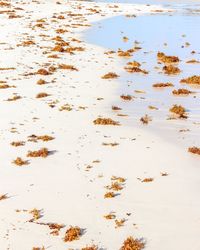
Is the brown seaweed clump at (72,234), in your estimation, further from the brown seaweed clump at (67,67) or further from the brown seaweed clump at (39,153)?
the brown seaweed clump at (67,67)

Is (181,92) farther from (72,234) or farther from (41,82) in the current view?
(72,234)

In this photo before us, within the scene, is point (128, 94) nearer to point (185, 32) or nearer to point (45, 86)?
point (45, 86)

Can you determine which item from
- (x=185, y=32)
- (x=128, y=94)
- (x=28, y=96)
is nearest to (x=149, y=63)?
(x=128, y=94)

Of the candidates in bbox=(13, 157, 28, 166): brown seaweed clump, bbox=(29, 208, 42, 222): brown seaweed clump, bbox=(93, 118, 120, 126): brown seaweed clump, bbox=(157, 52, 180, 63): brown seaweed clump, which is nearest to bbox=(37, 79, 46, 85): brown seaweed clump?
bbox=(93, 118, 120, 126): brown seaweed clump

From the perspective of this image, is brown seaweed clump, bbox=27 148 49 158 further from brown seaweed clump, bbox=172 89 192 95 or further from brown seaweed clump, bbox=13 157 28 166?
brown seaweed clump, bbox=172 89 192 95

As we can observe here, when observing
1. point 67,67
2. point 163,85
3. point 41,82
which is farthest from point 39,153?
point 67,67
